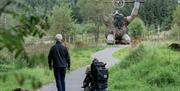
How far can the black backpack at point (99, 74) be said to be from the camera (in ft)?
40.9

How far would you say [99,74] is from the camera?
492 inches

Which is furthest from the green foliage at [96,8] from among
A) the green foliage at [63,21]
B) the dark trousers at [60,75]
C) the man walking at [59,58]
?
the man walking at [59,58]

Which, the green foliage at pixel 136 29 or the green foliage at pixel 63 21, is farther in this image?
the green foliage at pixel 136 29

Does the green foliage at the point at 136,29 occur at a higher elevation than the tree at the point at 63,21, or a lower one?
lower

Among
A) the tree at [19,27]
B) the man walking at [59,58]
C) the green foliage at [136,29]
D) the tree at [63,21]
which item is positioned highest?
the tree at [19,27]

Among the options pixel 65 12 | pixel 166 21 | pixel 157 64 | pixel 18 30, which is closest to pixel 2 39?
pixel 18 30

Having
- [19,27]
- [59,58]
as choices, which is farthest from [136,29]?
[19,27]

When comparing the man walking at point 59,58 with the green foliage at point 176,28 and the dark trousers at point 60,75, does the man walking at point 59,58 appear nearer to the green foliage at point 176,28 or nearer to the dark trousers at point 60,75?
the dark trousers at point 60,75

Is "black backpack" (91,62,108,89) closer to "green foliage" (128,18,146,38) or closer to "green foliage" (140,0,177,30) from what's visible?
"green foliage" (128,18,146,38)

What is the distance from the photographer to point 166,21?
7056 centimetres

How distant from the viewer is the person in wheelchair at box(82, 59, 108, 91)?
1248 centimetres

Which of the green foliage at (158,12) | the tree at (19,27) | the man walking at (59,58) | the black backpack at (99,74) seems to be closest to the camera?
the tree at (19,27)

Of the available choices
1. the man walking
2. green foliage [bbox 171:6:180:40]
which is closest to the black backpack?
the man walking

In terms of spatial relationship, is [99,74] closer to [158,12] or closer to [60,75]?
[60,75]
